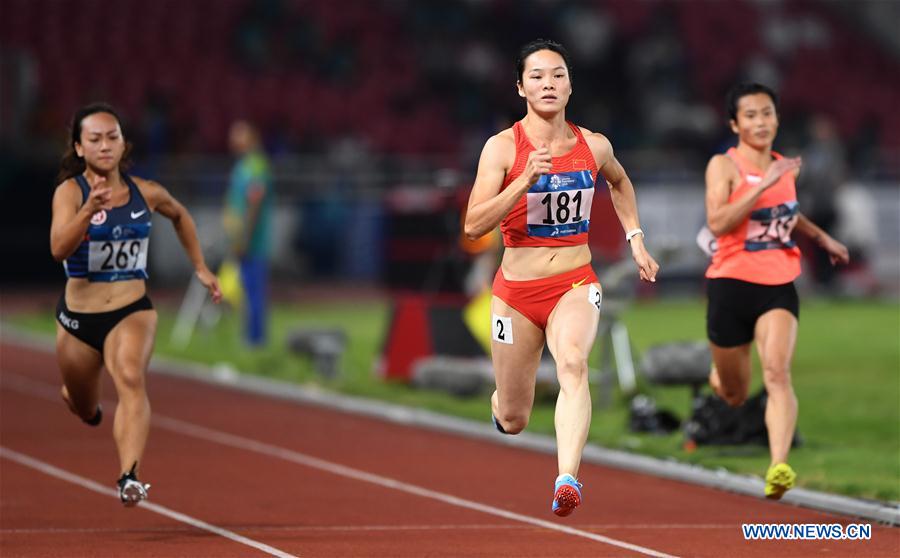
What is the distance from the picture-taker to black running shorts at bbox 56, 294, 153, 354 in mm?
9086

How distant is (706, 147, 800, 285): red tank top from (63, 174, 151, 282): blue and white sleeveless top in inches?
131

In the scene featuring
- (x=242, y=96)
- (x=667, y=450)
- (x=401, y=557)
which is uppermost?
(x=242, y=96)

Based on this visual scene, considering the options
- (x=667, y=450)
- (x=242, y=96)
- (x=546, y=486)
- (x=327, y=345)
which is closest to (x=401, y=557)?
(x=546, y=486)

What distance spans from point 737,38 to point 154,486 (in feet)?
105

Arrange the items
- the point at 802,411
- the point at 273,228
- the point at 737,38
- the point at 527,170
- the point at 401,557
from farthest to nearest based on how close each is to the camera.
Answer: the point at 737,38
the point at 273,228
the point at 802,411
the point at 401,557
the point at 527,170

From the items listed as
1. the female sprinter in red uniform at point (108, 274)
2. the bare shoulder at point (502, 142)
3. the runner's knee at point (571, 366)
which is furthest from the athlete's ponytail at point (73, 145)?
the runner's knee at point (571, 366)

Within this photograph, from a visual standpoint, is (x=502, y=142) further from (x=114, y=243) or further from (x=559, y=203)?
(x=114, y=243)

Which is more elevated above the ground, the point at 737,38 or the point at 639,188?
the point at 737,38

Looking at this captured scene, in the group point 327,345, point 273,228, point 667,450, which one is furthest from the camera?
point 273,228

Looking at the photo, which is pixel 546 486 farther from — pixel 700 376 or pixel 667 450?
pixel 700 376

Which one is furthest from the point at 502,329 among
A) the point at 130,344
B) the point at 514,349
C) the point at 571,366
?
the point at 130,344

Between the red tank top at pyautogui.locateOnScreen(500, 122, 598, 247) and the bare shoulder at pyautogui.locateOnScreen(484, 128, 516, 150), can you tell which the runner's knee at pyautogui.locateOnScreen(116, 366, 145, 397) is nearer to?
the red tank top at pyautogui.locateOnScreen(500, 122, 598, 247)

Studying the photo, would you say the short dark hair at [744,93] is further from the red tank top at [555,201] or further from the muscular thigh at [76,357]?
the muscular thigh at [76,357]

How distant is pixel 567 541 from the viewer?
8469 mm
